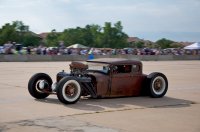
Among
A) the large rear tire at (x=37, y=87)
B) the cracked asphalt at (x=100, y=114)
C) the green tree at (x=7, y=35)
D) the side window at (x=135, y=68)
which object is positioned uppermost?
the green tree at (x=7, y=35)

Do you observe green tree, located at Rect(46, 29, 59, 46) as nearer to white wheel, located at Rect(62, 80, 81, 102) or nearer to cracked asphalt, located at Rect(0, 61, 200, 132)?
cracked asphalt, located at Rect(0, 61, 200, 132)

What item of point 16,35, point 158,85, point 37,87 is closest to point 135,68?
point 158,85

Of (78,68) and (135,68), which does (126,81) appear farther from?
(78,68)

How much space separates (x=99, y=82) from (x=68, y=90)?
3.57ft

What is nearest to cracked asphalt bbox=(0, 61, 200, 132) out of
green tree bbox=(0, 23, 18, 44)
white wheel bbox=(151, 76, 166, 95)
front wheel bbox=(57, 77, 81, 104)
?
front wheel bbox=(57, 77, 81, 104)

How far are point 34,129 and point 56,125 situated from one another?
1.63 ft

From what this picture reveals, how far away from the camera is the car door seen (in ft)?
37.8

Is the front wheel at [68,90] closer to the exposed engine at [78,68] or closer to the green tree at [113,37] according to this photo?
the exposed engine at [78,68]

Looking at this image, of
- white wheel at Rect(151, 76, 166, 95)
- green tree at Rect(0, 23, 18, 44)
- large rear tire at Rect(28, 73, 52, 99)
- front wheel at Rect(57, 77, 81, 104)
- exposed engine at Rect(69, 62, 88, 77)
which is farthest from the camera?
green tree at Rect(0, 23, 18, 44)

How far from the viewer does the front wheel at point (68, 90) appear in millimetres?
10133

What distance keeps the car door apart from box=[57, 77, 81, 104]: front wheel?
52.9 inches

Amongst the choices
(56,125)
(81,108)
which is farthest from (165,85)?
(56,125)

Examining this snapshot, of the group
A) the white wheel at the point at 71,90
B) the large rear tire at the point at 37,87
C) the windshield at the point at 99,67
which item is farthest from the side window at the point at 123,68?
the large rear tire at the point at 37,87

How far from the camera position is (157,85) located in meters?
12.3
